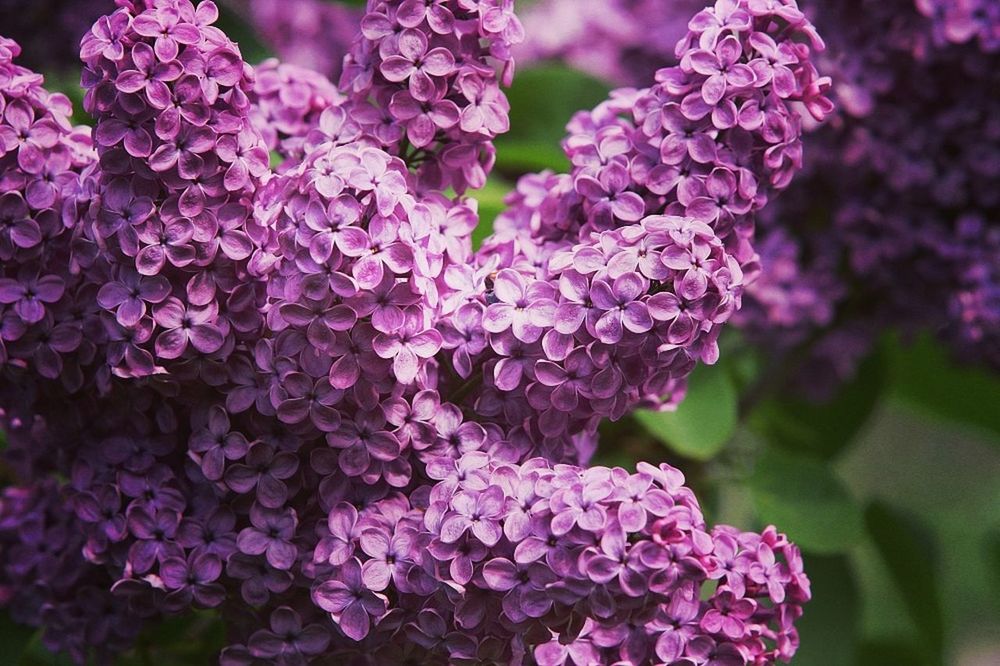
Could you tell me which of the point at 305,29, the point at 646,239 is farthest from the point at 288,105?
the point at 305,29

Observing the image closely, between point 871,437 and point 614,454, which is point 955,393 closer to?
point 614,454

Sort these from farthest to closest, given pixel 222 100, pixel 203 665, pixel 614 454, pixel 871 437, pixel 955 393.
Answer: pixel 871 437 → pixel 955 393 → pixel 614 454 → pixel 203 665 → pixel 222 100

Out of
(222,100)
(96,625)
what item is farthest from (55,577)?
(222,100)

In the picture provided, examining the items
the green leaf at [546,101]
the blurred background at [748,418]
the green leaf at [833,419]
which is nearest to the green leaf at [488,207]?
the blurred background at [748,418]

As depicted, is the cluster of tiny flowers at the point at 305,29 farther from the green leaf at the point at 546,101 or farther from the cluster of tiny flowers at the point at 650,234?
the cluster of tiny flowers at the point at 650,234

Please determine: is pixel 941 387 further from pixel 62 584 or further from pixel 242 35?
pixel 62 584

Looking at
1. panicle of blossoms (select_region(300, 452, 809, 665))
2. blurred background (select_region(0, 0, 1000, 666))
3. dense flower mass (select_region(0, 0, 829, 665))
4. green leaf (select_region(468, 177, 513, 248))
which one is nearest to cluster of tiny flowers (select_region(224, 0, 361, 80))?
blurred background (select_region(0, 0, 1000, 666))

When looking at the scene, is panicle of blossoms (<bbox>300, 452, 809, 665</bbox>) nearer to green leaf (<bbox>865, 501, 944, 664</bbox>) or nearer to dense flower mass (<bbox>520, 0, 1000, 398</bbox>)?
dense flower mass (<bbox>520, 0, 1000, 398</bbox>)
